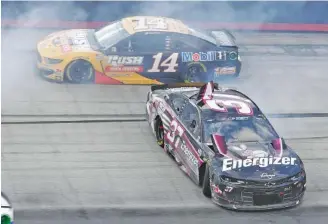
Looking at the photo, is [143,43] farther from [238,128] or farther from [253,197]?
[253,197]

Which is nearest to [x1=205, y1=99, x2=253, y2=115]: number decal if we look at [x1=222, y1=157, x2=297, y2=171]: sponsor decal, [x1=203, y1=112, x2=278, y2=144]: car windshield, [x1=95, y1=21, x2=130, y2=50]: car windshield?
[x1=203, y1=112, x2=278, y2=144]: car windshield

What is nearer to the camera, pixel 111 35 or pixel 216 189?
pixel 216 189

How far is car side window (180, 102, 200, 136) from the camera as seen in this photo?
11750 millimetres

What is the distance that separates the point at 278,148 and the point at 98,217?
102 inches

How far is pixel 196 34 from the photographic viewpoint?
1585 centimetres

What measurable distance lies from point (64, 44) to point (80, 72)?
59 cm

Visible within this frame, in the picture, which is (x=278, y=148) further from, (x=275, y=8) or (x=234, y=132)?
(x=275, y=8)

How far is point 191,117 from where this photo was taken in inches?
473

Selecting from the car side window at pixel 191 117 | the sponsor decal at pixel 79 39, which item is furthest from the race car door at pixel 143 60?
the car side window at pixel 191 117

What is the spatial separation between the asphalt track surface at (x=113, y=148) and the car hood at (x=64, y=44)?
600 mm

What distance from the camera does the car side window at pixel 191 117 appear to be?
1175 cm

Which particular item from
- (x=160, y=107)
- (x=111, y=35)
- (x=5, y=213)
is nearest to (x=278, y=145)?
(x=160, y=107)

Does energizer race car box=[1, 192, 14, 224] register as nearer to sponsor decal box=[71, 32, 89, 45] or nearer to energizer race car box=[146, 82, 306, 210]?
energizer race car box=[146, 82, 306, 210]

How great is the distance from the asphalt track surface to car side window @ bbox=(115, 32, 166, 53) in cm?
70
